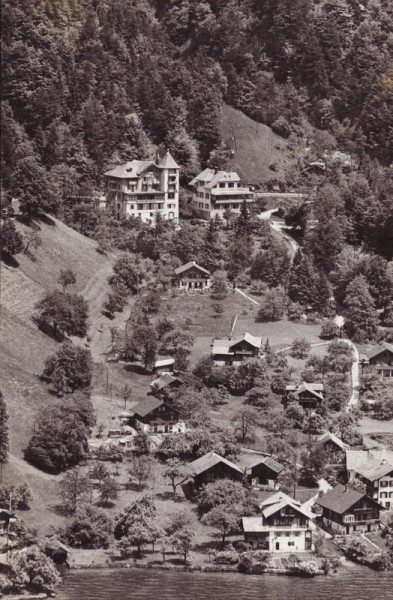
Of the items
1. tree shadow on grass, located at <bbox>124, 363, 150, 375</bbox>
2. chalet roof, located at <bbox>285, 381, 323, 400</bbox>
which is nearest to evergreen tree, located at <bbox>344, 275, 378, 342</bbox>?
chalet roof, located at <bbox>285, 381, 323, 400</bbox>

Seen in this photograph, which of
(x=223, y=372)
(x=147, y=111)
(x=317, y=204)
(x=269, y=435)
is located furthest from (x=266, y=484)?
(x=147, y=111)

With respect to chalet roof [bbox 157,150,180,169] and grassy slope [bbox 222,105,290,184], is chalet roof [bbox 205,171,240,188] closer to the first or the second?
chalet roof [bbox 157,150,180,169]

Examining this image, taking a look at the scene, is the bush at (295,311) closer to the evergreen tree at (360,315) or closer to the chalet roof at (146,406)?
the evergreen tree at (360,315)

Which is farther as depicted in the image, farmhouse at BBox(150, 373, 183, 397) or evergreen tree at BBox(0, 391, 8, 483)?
farmhouse at BBox(150, 373, 183, 397)

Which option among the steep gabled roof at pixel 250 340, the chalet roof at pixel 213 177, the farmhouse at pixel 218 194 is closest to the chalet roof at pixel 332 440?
the steep gabled roof at pixel 250 340

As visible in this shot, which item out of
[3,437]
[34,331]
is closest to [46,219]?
[34,331]

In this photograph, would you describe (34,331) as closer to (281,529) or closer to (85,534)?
(85,534)
